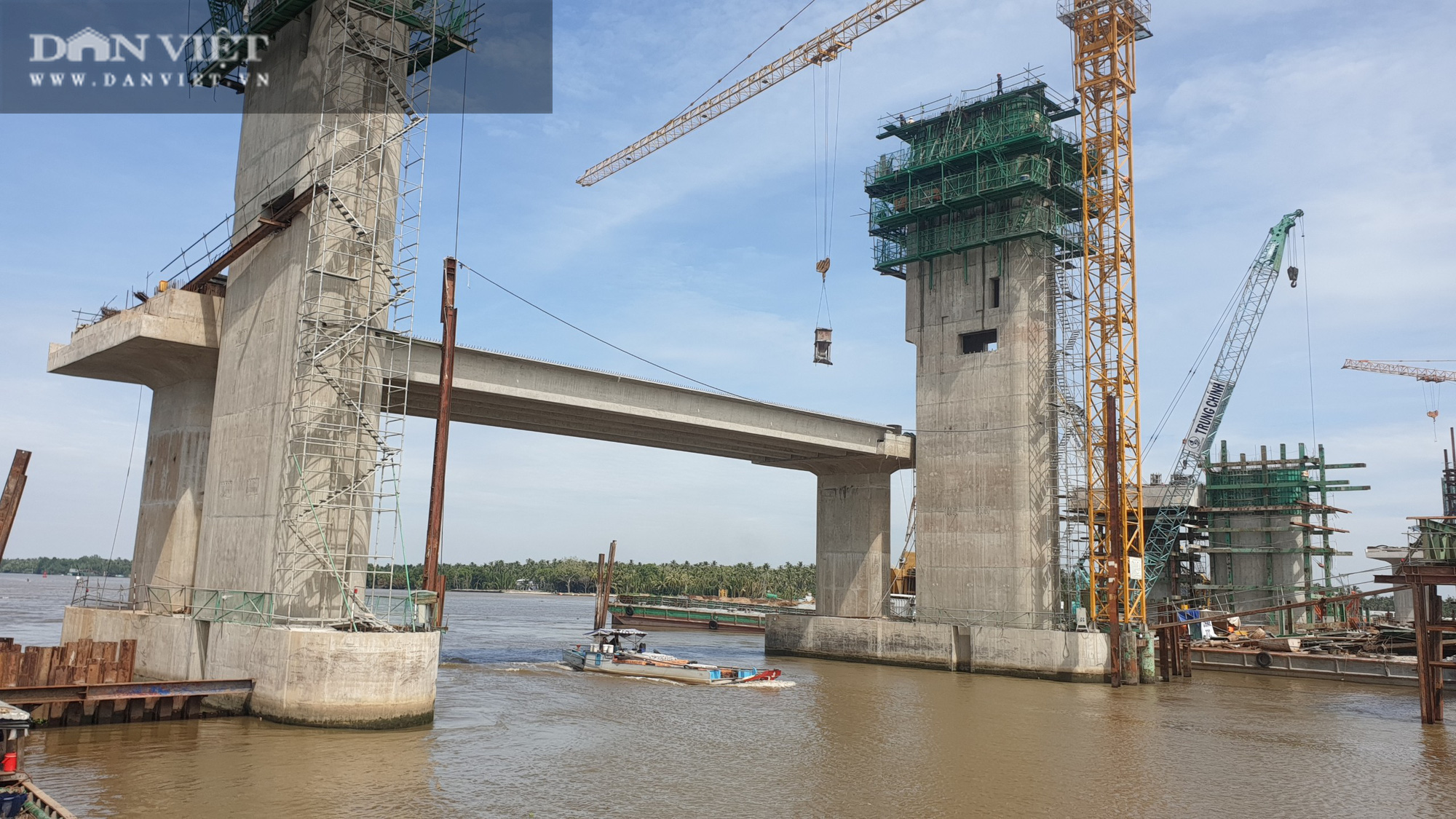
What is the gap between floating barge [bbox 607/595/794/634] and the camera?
293ft

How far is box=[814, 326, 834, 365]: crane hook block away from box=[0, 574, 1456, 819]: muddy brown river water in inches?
810

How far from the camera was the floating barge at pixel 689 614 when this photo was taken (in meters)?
89.2

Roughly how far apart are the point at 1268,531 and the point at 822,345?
118 ft

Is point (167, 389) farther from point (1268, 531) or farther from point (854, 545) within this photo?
point (1268, 531)

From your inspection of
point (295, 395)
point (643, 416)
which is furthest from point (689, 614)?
point (295, 395)

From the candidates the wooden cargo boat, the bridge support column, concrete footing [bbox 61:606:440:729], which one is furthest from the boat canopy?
the wooden cargo boat

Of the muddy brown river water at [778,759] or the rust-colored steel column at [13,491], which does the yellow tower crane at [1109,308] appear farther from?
the rust-colored steel column at [13,491]

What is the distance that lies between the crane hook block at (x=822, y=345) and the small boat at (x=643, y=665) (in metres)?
18.2

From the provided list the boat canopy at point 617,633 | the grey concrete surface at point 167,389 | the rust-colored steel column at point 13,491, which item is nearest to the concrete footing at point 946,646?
the boat canopy at point 617,633

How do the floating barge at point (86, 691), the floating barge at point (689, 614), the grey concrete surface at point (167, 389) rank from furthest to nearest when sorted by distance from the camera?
the floating barge at point (689, 614) → the grey concrete surface at point (167, 389) → the floating barge at point (86, 691)

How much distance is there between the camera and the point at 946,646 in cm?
4994

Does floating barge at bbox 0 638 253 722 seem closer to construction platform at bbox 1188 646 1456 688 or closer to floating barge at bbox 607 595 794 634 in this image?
construction platform at bbox 1188 646 1456 688

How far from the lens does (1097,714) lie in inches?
1383

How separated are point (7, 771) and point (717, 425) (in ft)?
118
